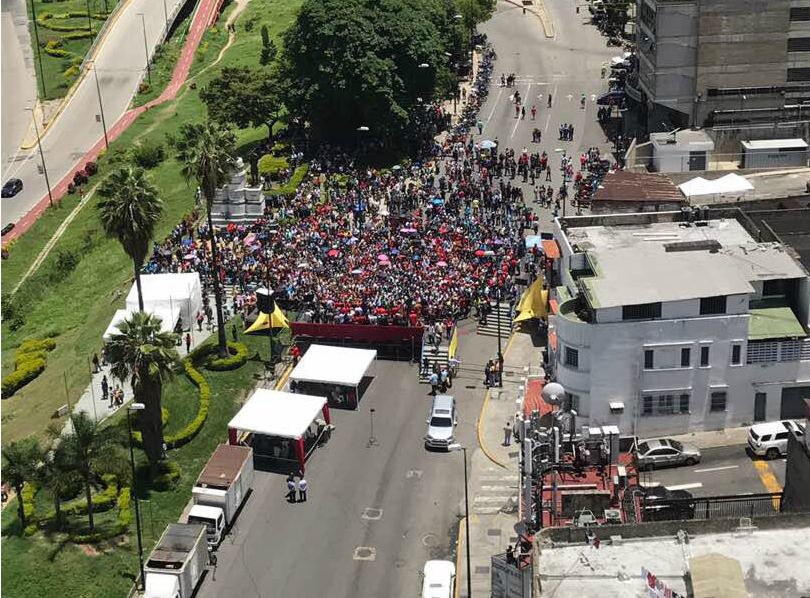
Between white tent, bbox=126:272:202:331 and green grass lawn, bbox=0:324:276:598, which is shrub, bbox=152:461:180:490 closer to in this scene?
green grass lawn, bbox=0:324:276:598

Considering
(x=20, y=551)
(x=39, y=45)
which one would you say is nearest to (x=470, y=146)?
(x=20, y=551)

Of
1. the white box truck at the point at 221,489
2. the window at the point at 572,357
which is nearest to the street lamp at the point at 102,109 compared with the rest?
the white box truck at the point at 221,489

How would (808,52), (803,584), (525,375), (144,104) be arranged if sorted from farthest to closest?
(144,104)
(808,52)
(525,375)
(803,584)

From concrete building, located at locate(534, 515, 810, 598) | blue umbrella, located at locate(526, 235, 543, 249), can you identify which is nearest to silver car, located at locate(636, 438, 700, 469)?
concrete building, located at locate(534, 515, 810, 598)

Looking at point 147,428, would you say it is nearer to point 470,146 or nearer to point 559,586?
point 559,586

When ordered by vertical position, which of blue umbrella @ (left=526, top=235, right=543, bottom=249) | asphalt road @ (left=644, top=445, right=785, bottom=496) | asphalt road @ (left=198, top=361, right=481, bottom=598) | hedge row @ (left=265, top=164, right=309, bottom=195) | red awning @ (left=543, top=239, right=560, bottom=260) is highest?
hedge row @ (left=265, top=164, right=309, bottom=195)

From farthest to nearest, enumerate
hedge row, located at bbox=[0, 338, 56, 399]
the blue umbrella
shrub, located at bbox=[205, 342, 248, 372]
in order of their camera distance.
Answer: the blue umbrella → hedge row, located at bbox=[0, 338, 56, 399] → shrub, located at bbox=[205, 342, 248, 372]

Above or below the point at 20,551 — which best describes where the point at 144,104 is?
above
